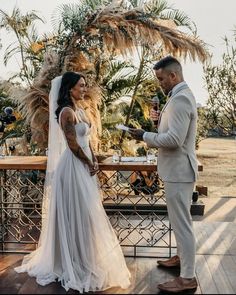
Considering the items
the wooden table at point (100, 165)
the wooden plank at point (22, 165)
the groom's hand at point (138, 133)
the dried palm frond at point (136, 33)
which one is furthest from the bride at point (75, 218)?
the dried palm frond at point (136, 33)

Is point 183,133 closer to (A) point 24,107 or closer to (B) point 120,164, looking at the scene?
(B) point 120,164

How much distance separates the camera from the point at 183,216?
3.63 m

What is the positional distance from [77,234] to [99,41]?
3966mm

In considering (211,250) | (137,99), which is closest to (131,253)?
(211,250)

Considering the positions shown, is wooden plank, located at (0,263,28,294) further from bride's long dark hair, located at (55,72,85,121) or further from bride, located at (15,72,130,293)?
bride's long dark hair, located at (55,72,85,121)

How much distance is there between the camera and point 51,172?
433 cm

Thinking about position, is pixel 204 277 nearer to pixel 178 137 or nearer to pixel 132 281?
pixel 132 281

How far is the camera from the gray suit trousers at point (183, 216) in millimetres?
3617

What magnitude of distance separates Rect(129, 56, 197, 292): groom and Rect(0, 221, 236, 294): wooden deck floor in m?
0.25

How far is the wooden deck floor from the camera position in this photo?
382cm

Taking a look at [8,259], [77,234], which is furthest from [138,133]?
[8,259]

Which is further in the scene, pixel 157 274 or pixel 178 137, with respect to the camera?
pixel 157 274

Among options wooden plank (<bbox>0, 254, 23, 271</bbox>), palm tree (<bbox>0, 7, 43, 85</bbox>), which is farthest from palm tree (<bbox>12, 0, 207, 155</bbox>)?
wooden plank (<bbox>0, 254, 23, 271</bbox>)

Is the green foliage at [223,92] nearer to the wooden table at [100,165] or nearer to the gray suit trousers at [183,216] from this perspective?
Result: the wooden table at [100,165]
